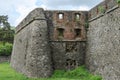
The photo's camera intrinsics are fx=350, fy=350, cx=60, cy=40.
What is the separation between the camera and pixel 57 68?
2520 cm

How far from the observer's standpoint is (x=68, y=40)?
2570cm

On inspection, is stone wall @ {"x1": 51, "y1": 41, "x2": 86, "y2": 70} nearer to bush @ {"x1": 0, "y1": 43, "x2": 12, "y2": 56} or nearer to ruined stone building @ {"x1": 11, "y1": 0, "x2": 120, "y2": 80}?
ruined stone building @ {"x1": 11, "y1": 0, "x2": 120, "y2": 80}

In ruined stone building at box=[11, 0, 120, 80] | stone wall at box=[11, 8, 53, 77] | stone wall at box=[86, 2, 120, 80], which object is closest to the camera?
stone wall at box=[86, 2, 120, 80]

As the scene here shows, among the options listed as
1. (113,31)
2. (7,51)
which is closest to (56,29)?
(113,31)

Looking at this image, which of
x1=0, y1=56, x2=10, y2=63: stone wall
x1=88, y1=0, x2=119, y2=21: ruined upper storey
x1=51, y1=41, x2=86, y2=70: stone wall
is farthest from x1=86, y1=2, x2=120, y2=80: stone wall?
x1=0, y1=56, x2=10, y2=63: stone wall

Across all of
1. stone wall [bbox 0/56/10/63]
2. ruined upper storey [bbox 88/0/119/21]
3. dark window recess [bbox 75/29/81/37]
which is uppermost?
ruined upper storey [bbox 88/0/119/21]

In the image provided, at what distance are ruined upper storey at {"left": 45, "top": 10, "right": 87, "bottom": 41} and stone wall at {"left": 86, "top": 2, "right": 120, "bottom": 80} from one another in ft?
4.09

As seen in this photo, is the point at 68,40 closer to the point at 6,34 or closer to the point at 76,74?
the point at 76,74

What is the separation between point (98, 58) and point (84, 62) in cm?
357

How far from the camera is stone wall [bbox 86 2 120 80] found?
18562 millimetres

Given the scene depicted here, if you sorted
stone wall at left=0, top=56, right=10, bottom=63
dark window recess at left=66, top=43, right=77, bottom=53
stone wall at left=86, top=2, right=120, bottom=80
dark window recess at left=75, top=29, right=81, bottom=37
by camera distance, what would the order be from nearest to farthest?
stone wall at left=86, top=2, right=120, bottom=80, dark window recess at left=66, top=43, right=77, bottom=53, dark window recess at left=75, top=29, right=81, bottom=37, stone wall at left=0, top=56, right=10, bottom=63

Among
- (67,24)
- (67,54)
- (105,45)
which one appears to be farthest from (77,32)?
(105,45)

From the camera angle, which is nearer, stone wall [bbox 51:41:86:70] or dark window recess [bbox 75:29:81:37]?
stone wall [bbox 51:41:86:70]

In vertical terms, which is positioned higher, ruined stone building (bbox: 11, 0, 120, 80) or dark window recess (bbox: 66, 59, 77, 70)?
ruined stone building (bbox: 11, 0, 120, 80)
